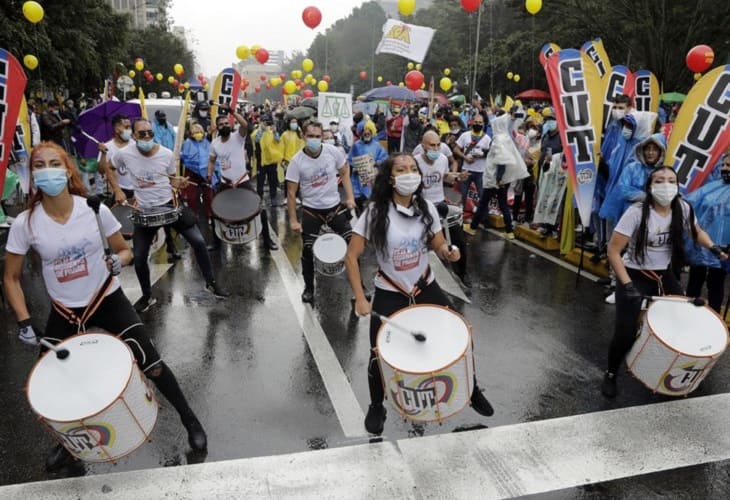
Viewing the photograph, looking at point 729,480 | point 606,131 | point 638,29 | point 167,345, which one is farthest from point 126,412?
point 638,29

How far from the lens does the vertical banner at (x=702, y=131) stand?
570 centimetres

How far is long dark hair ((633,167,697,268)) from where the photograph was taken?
160 inches

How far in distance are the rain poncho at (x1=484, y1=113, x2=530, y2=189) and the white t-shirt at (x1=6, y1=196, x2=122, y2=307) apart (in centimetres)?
661

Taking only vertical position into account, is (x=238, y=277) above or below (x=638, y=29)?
below

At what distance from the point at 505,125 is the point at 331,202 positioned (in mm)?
4384

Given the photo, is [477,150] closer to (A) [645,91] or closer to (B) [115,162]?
(A) [645,91]

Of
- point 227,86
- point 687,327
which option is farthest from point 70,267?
point 227,86

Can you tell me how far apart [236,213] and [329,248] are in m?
1.55

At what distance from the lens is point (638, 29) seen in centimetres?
1920

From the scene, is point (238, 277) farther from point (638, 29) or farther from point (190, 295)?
point (638, 29)

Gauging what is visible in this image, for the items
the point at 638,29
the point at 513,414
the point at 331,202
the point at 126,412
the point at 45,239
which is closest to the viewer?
the point at 126,412

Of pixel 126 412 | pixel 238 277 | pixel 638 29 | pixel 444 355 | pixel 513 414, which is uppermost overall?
pixel 638 29

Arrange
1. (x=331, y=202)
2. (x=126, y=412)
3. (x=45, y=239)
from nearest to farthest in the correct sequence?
(x=126, y=412) → (x=45, y=239) → (x=331, y=202)

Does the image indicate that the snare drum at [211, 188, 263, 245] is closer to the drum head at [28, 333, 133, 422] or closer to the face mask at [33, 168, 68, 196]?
the face mask at [33, 168, 68, 196]
